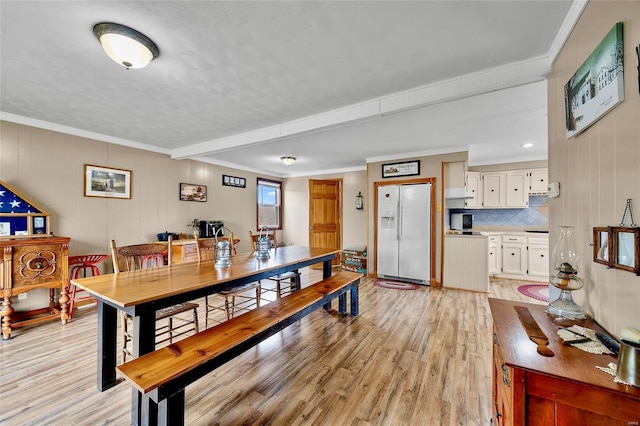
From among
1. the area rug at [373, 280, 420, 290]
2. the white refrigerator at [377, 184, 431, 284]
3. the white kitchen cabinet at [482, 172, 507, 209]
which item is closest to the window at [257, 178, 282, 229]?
the white refrigerator at [377, 184, 431, 284]

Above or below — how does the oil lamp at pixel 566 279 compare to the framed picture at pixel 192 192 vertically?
below

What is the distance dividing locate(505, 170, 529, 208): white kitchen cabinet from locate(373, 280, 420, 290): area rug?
110 inches

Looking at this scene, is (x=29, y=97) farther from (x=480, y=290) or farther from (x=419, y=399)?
(x=480, y=290)

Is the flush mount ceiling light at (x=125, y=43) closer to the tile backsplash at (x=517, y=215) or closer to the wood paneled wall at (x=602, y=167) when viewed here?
the wood paneled wall at (x=602, y=167)

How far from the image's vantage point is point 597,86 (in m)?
1.23

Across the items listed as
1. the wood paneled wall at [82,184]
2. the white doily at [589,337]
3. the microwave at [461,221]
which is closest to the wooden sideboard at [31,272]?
the wood paneled wall at [82,184]

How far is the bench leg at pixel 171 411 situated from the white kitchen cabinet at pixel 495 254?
19.0 ft

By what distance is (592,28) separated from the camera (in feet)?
4.40

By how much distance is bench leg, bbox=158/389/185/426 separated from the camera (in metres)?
1.32

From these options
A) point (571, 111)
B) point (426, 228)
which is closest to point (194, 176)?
point (426, 228)

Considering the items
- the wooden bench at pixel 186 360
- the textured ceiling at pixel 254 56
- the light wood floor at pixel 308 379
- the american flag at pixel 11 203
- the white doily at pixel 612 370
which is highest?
the textured ceiling at pixel 254 56

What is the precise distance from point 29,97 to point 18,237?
1616mm

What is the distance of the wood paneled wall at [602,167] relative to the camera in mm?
1011

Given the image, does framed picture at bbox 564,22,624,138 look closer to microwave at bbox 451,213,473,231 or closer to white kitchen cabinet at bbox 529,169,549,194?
microwave at bbox 451,213,473,231
